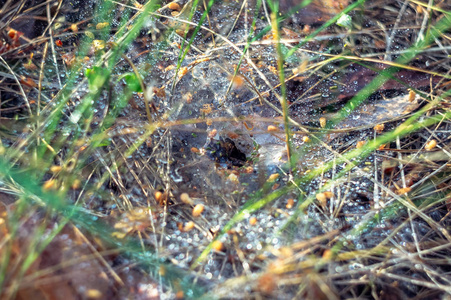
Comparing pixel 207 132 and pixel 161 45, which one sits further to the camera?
pixel 161 45

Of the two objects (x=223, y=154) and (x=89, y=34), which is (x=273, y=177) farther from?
(x=89, y=34)

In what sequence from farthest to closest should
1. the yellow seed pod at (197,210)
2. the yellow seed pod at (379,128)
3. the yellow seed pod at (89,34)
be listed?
the yellow seed pod at (89,34) < the yellow seed pod at (379,128) < the yellow seed pod at (197,210)

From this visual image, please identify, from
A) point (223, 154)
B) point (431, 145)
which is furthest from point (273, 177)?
point (431, 145)

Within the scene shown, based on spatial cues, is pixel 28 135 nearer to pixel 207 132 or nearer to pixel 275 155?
pixel 207 132

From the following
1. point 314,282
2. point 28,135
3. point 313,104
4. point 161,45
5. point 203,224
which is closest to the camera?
point 314,282

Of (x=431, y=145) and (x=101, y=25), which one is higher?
(x=101, y=25)

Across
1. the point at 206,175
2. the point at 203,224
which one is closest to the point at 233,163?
the point at 206,175

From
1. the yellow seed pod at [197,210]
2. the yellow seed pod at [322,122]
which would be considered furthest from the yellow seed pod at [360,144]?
the yellow seed pod at [197,210]

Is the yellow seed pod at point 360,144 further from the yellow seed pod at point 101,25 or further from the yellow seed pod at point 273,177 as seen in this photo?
the yellow seed pod at point 101,25
